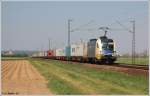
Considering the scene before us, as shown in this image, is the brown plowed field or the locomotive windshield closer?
the brown plowed field

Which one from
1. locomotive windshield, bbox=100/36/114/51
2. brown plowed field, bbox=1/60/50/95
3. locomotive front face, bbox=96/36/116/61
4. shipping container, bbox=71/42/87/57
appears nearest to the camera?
brown plowed field, bbox=1/60/50/95

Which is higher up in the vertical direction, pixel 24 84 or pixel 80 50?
pixel 80 50

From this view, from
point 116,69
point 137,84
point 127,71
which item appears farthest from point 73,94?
point 116,69

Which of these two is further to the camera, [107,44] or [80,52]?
[80,52]

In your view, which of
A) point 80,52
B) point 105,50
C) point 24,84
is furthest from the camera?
point 80,52

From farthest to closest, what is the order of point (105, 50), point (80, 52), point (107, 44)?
point (80, 52)
point (107, 44)
point (105, 50)

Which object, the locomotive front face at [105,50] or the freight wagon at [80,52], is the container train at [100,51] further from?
the freight wagon at [80,52]

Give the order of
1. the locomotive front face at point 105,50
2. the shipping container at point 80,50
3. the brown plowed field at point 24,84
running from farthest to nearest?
the shipping container at point 80,50 → the locomotive front face at point 105,50 → the brown plowed field at point 24,84

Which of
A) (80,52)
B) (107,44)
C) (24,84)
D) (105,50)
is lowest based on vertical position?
(24,84)

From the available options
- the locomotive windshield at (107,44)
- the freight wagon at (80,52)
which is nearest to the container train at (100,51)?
the locomotive windshield at (107,44)

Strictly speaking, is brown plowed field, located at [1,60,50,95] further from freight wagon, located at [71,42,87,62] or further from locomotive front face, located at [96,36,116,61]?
freight wagon, located at [71,42,87,62]

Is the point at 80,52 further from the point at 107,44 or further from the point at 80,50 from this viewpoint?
the point at 107,44

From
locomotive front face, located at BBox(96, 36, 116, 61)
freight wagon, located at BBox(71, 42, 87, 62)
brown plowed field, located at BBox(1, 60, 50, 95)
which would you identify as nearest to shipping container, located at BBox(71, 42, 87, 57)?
freight wagon, located at BBox(71, 42, 87, 62)

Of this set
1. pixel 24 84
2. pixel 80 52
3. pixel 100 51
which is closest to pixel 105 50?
pixel 100 51
